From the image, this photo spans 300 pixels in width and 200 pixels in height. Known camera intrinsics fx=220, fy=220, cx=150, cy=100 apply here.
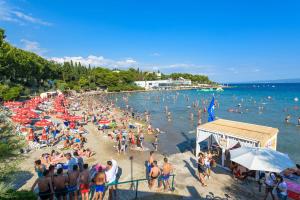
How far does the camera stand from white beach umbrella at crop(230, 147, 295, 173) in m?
8.35

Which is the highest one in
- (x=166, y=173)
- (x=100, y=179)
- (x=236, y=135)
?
(x=236, y=135)

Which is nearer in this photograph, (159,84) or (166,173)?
(166,173)

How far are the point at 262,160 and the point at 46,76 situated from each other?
72645mm

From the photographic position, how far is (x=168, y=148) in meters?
18.3

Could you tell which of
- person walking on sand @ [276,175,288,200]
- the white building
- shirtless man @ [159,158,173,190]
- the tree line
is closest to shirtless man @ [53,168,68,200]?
shirtless man @ [159,158,173,190]

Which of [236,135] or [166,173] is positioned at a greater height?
[236,135]

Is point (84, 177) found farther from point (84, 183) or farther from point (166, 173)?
point (166, 173)

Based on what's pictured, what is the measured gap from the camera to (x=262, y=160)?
8.59 m

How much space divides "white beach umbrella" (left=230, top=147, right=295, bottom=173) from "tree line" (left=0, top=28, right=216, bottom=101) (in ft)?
129

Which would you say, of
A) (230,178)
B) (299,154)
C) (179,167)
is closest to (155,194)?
(179,167)

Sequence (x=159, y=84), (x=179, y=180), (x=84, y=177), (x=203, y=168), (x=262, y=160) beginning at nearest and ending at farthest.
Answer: (x=84, y=177), (x=262, y=160), (x=203, y=168), (x=179, y=180), (x=159, y=84)

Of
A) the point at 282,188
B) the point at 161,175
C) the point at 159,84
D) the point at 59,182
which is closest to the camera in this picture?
the point at 59,182

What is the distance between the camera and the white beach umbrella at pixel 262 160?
835 centimetres

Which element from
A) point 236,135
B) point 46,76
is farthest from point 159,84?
point 236,135
